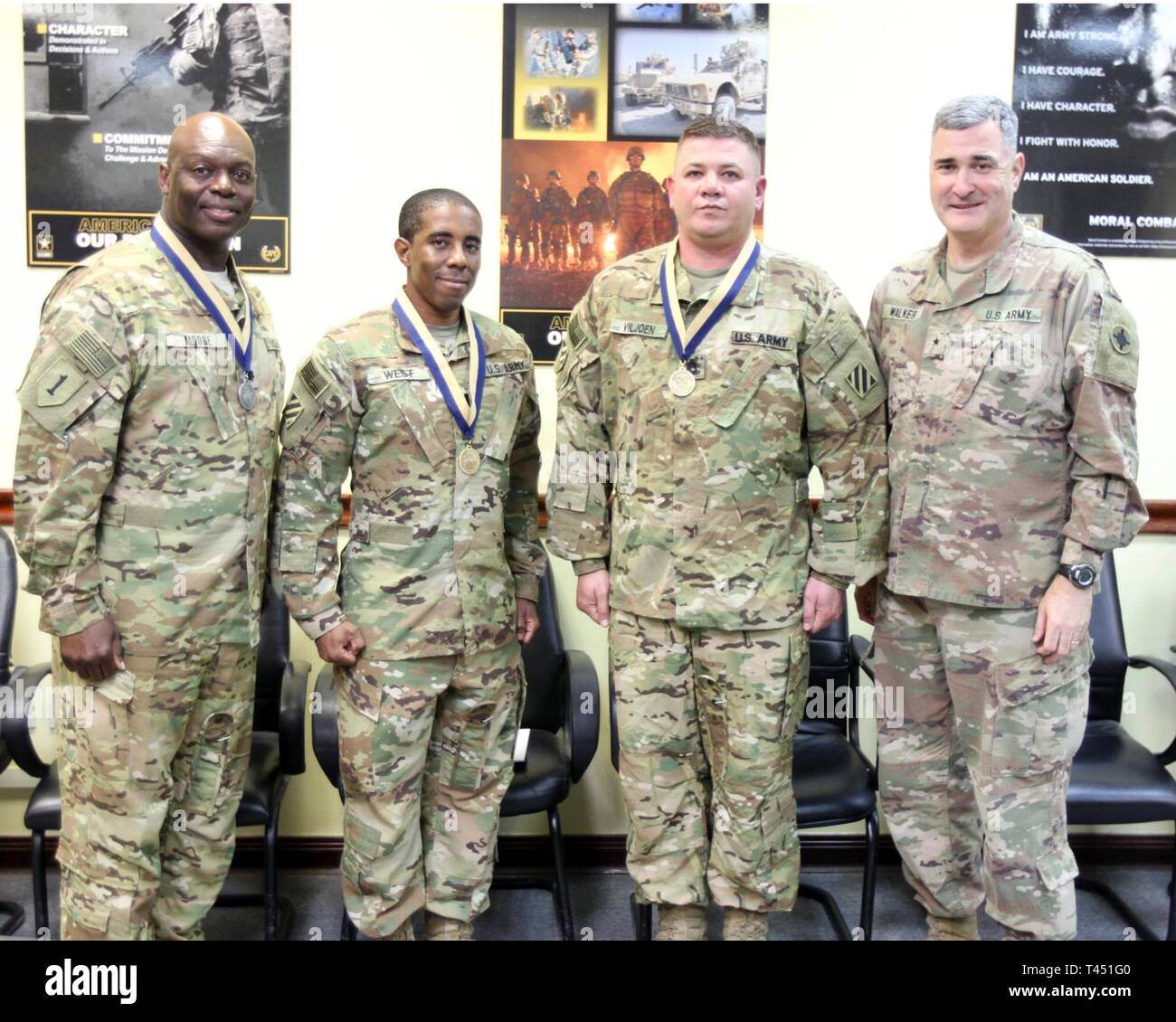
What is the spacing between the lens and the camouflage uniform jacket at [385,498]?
2262mm

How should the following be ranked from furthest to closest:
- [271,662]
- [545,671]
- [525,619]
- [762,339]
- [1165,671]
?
[545,671], [271,662], [1165,671], [525,619], [762,339]

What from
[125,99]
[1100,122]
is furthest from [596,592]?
[1100,122]

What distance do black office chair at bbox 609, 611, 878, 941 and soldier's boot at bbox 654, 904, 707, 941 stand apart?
0.09 m

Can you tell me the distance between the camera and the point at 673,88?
305cm

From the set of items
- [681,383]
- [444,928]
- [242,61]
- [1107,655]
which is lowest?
[444,928]

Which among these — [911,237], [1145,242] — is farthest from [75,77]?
[1145,242]

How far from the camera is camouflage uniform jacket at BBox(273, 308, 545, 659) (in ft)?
7.42

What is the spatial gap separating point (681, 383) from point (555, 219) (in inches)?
40.1

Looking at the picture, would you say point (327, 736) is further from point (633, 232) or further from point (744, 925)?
point (633, 232)

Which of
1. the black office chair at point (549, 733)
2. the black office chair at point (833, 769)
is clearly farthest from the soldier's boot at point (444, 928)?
the black office chair at point (833, 769)

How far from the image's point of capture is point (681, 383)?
7.51 ft

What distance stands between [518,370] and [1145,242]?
6.39 ft

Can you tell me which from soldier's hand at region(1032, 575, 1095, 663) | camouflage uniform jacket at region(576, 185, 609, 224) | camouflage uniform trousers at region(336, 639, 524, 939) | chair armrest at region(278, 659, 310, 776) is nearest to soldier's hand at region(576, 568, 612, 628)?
camouflage uniform trousers at region(336, 639, 524, 939)

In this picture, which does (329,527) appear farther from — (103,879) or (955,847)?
(955,847)
